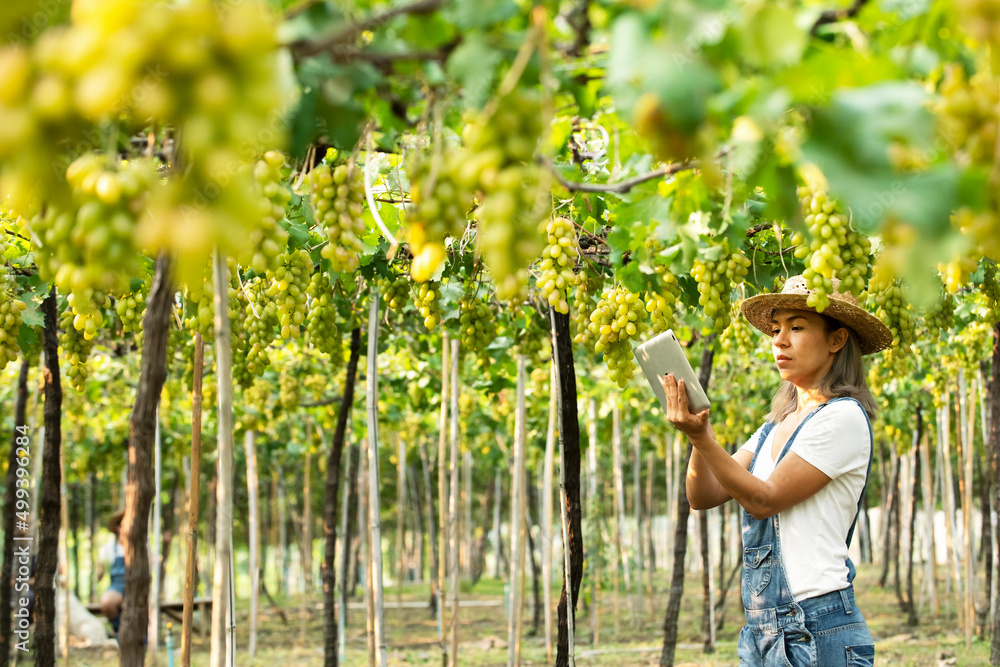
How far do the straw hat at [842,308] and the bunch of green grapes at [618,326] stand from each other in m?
0.45

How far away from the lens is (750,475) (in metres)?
2.25

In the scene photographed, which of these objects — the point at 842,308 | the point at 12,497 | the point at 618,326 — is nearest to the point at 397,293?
the point at 618,326

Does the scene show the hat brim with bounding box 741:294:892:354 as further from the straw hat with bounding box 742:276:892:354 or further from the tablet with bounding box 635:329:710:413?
the tablet with bounding box 635:329:710:413

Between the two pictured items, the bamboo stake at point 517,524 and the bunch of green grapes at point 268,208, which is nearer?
the bunch of green grapes at point 268,208

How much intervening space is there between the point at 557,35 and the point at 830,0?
1.29ft

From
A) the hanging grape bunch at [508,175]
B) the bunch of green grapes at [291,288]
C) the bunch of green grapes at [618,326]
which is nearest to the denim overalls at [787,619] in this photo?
the bunch of green grapes at [618,326]

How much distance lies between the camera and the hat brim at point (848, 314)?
2.47 metres

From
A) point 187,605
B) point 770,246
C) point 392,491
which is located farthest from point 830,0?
point 392,491

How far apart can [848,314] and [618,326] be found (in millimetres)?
733

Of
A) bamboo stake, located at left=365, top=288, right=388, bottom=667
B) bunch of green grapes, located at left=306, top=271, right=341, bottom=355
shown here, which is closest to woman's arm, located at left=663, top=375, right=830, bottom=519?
bunch of green grapes, located at left=306, top=271, right=341, bottom=355

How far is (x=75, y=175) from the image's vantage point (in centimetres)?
96

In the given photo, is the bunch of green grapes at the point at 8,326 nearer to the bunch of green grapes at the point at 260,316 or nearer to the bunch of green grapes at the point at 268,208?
the bunch of green grapes at the point at 260,316

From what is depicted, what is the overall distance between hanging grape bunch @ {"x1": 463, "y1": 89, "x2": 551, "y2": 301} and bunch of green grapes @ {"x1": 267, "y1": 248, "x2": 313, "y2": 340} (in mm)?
1433

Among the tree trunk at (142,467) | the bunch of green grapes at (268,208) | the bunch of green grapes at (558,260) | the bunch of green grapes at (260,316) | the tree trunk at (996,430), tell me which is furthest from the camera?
the tree trunk at (996,430)
